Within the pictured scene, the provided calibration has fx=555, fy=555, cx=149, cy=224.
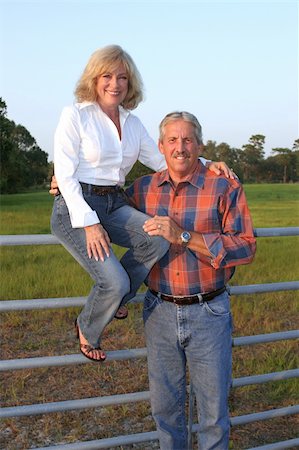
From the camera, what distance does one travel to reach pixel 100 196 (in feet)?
7.66

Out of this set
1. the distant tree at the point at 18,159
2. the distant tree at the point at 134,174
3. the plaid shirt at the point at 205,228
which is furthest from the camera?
the distant tree at the point at 18,159

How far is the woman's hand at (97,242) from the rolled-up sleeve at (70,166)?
0.03m

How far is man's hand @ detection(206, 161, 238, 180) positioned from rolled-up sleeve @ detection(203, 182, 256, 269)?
0.25 ft

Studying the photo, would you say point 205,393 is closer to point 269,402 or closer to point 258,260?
point 269,402

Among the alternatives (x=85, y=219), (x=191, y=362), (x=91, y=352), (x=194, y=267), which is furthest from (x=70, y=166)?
(x=191, y=362)

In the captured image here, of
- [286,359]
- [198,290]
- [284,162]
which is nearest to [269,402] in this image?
[286,359]

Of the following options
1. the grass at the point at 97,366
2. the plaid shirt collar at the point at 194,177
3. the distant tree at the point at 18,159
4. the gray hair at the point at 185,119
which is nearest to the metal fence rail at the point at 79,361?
the plaid shirt collar at the point at 194,177

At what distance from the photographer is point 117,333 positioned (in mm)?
6242

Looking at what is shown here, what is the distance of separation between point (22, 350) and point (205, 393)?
12.6ft

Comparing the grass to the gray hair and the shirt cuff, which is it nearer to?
the shirt cuff

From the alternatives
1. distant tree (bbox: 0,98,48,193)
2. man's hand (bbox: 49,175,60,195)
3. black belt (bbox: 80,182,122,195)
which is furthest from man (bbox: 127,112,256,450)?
distant tree (bbox: 0,98,48,193)

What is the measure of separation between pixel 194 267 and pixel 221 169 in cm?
44

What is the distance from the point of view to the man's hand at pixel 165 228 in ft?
7.09

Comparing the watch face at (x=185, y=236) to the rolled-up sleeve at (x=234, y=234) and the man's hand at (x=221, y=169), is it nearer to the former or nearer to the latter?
the rolled-up sleeve at (x=234, y=234)
